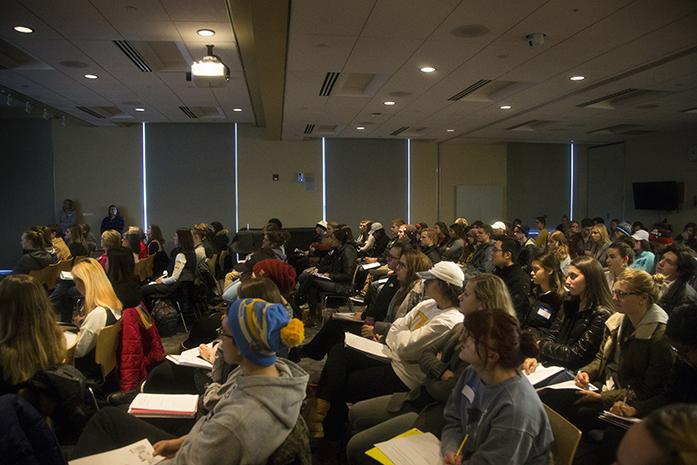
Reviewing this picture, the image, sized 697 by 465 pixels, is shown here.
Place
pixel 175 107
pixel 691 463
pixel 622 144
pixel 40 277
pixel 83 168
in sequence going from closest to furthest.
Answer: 1. pixel 691 463
2. pixel 40 277
3. pixel 175 107
4. pixel 83 168
5. pixel 622 144

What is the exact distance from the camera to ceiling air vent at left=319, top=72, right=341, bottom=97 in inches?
241

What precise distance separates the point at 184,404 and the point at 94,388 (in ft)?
3.57

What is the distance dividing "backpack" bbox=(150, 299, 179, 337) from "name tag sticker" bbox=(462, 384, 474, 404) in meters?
4.49

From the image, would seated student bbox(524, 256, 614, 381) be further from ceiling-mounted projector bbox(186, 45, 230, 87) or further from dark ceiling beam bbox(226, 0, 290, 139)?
ceiling-mounted projector bbox(186, 45, 230, 87)

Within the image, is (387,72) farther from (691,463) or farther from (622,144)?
(622,144)

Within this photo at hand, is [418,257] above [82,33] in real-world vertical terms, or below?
below

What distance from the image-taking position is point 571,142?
13547mm

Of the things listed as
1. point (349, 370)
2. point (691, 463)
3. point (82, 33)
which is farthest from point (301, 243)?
point (691, 463)

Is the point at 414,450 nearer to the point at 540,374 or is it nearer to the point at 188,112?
the point at 540,374

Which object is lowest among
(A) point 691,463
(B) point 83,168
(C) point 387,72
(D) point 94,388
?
(D) point 94,388

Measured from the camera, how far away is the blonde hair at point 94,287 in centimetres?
320

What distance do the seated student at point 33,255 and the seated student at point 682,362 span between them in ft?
20.3

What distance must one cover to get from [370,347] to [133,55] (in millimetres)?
4657

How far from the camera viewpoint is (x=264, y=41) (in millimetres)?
4750
